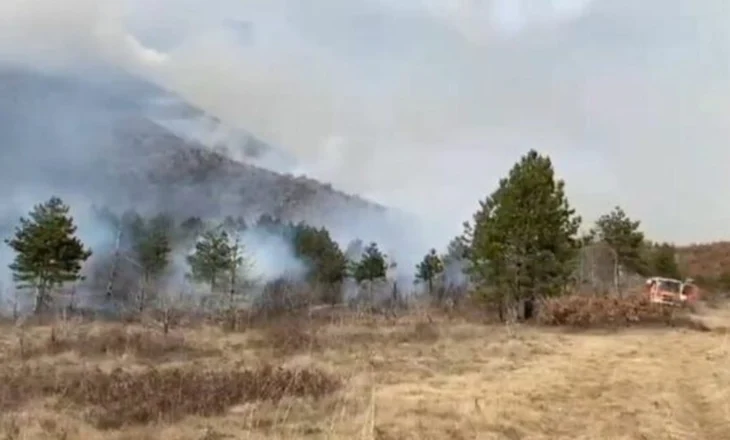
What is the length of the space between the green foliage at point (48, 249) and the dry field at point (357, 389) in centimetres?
2251

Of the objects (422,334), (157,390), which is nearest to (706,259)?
(422,334)

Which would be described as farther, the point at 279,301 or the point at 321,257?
the point at 321,257

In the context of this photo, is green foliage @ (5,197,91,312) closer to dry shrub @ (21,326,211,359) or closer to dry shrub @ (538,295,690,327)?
dry shrub @ (21,326,211,359)

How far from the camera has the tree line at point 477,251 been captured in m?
29.6

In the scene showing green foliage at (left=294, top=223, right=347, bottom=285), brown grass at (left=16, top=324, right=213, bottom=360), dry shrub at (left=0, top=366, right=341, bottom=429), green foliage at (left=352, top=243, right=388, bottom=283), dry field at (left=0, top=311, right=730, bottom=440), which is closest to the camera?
dry field at (left=0, top=311, right=730, bottom=440)

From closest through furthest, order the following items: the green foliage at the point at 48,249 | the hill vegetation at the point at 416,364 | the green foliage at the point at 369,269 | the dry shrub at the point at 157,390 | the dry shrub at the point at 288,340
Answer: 1. the hill vegetation at the point at 416,364
2. the dry shrub at the point at 157,390
3. the dry shrub at the point at 288,340
4. the green foliage at the point at 48,249
5. the green foliage at the point at 369,269

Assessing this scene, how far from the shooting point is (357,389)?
12.1 m

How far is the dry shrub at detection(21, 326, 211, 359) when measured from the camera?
1781 cm

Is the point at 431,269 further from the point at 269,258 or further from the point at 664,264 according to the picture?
the point at 664,264

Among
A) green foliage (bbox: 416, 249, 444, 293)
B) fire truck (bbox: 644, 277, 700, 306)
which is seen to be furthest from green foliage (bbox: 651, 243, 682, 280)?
green foliage (bbox: 416, 249, 444, 293)

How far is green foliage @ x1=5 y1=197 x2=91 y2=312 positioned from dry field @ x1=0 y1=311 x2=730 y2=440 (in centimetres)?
2251

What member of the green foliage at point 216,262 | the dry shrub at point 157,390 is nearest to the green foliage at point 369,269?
the green foliage at point 216,262

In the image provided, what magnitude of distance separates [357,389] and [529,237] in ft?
60.7

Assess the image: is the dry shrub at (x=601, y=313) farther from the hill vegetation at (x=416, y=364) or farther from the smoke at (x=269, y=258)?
the smoke at (x=269, y=258)
